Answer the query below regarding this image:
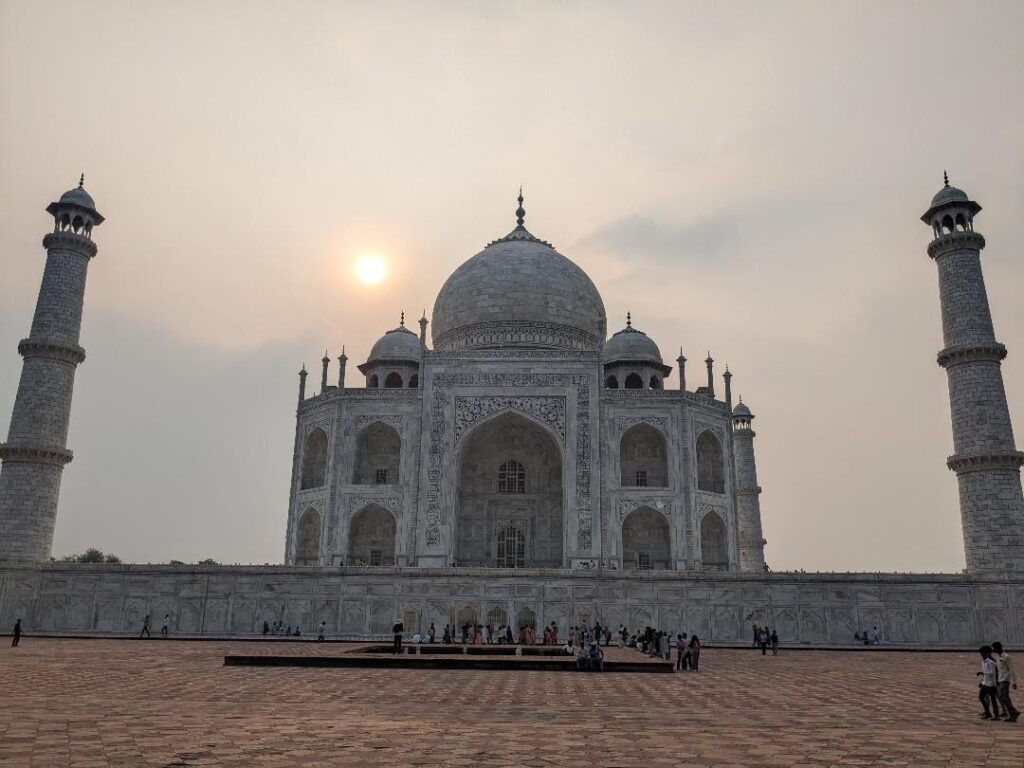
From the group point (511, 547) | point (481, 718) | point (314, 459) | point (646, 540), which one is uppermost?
point (314, 459)

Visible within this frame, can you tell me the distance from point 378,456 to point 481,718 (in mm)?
22313

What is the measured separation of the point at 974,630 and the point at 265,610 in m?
17.4

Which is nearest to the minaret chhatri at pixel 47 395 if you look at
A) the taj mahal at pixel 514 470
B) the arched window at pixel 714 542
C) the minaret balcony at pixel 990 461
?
the taj mahal at pixel 514 470

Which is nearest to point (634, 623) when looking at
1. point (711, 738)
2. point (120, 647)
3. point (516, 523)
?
point (516, 523)

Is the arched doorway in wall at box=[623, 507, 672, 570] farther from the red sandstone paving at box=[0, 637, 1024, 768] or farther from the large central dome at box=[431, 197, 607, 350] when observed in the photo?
the red sandstone paving at box=[0, 637, 1024, 768]

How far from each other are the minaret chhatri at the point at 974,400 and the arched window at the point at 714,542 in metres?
7.41

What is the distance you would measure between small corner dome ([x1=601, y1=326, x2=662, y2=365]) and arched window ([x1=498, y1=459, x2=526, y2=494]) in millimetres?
5782

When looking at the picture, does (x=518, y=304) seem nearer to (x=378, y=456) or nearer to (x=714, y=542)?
(x=378, y=456)

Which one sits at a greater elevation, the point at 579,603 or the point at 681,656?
the point at 579,603

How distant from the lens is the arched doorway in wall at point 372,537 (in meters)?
27.6

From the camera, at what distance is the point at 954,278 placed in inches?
955

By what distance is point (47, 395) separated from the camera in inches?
926

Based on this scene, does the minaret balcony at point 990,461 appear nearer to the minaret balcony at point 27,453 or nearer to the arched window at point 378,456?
the arched window at point 378,456

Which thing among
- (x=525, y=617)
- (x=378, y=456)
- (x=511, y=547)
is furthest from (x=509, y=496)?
(x=525, y=617)
